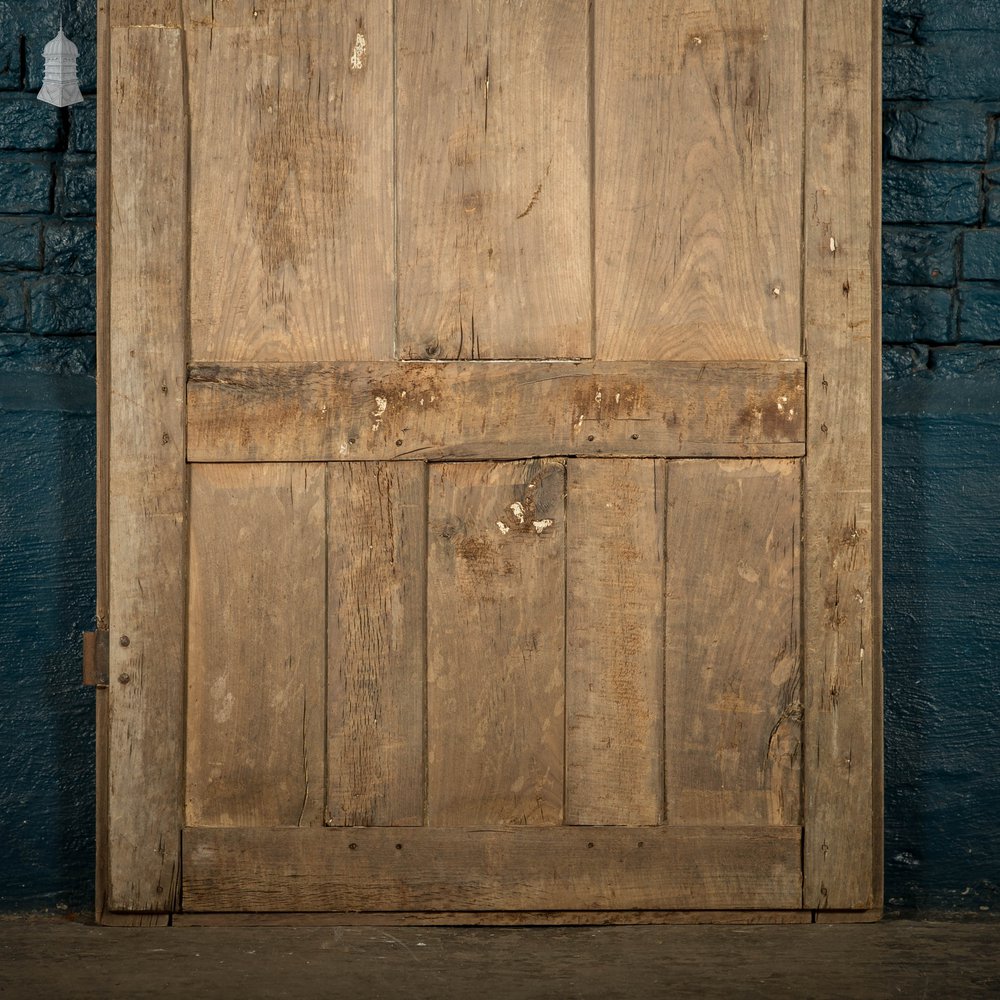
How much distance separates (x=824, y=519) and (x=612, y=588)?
393 millimetres

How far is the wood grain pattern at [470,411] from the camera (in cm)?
197

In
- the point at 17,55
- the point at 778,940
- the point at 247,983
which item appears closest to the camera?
the point at 247,983

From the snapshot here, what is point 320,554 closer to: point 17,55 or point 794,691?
point 794,691

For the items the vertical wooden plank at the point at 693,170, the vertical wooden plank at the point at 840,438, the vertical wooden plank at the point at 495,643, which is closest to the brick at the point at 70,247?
the vertical wooden plank at the point at 495,643

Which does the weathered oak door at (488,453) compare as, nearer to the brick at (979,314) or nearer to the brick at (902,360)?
the brick at (902,360)

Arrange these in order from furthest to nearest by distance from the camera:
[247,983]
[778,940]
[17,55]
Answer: [17,55] → [778,940] → [247,983]

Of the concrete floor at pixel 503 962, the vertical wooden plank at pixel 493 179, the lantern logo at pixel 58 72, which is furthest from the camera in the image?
the lantern logo at pixel 58 72

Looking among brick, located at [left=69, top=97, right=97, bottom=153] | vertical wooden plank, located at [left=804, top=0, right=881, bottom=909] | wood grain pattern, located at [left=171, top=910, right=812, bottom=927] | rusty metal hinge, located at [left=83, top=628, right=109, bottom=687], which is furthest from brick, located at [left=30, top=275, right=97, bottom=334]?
vertical wooden plank, located at [left=804, top=0, right=881, bottom=909]

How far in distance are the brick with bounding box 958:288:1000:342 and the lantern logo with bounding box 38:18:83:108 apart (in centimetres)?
172

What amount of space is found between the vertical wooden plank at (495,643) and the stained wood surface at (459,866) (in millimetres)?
57

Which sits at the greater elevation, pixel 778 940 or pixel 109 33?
pixel 109 33

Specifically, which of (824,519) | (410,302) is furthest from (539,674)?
(410,302)

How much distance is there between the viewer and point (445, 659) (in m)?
1.98

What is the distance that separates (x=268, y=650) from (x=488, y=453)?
→ 20.5 inches
